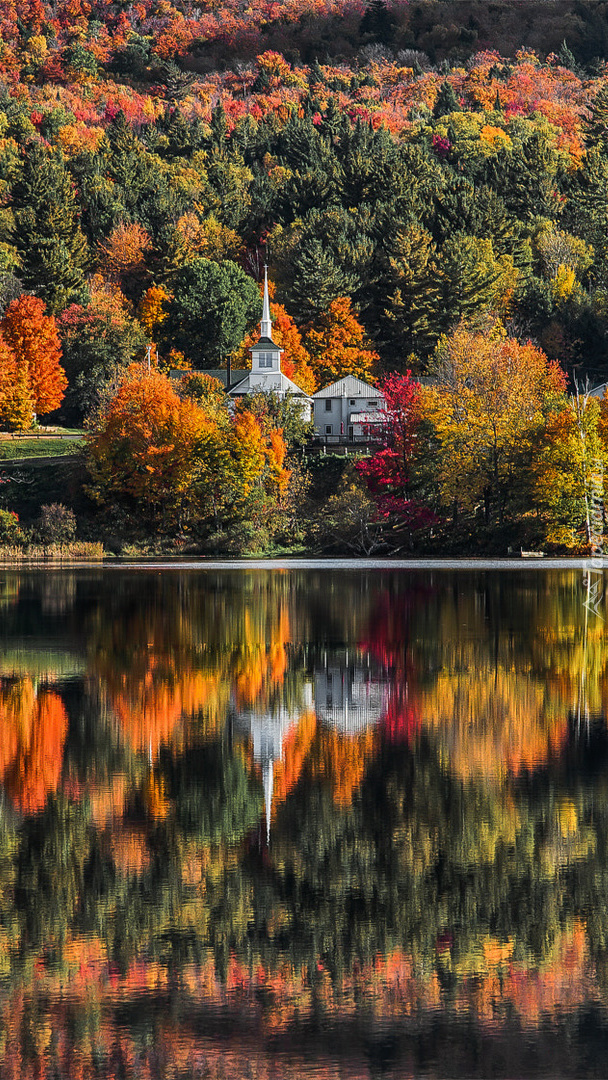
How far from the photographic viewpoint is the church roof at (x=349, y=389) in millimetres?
102188

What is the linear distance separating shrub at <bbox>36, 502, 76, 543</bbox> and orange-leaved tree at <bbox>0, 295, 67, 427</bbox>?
19183 mm

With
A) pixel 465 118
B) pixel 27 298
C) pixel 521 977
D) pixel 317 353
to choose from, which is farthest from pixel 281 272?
pixel 521 977

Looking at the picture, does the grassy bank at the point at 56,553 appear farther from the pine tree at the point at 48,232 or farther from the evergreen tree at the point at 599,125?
Result: the evergreen tree at the point at 599,125

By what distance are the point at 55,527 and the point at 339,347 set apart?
124 ft

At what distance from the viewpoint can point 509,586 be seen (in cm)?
5262

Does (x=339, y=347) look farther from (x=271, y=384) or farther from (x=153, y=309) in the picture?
(x=153, y=309)

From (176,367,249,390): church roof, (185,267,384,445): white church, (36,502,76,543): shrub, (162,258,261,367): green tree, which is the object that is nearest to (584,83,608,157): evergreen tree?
(162,258,261,367): green tree

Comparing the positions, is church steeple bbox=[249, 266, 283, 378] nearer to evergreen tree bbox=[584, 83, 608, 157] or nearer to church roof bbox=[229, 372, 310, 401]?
church roof bbox=[229, 372, 310, 401]

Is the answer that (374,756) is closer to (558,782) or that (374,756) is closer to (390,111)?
(558,782)

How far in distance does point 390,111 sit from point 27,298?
73763 mm

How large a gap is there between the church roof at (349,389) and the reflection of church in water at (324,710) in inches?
2869

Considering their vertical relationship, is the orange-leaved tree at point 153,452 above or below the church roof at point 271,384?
below

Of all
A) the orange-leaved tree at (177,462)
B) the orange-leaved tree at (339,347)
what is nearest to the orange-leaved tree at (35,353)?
the orange-leaved tree at (177,462)

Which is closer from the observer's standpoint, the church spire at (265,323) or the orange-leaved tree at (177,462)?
the orange-leaved tree at (177,462)
